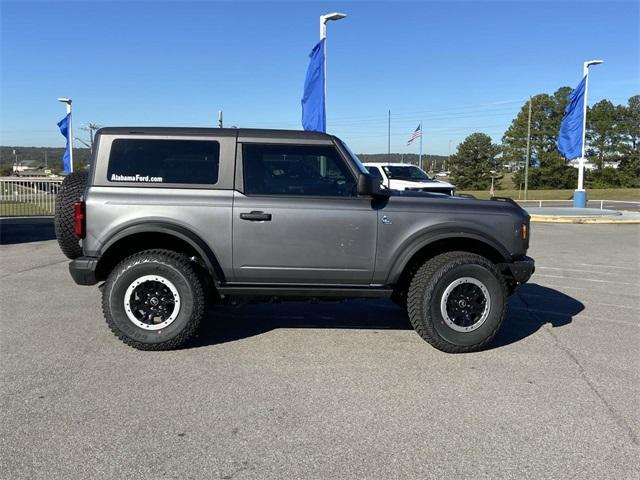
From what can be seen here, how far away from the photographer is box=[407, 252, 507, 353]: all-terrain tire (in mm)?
4785

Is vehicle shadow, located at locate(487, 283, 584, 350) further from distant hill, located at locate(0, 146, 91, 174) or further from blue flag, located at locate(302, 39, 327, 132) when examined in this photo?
distant hill, located at locate(0, 146, 91, 174)

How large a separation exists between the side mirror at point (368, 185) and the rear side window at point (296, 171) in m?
0.18

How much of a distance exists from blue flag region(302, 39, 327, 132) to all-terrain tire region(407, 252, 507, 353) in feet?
33.4

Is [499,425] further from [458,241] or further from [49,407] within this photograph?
[49,407]

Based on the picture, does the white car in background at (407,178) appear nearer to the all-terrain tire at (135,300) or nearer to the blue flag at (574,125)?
the blue flag at (574,125)

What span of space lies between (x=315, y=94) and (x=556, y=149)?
55083 millimetres

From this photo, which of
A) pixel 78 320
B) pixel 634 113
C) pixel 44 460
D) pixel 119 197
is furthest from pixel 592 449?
pixel 634 113

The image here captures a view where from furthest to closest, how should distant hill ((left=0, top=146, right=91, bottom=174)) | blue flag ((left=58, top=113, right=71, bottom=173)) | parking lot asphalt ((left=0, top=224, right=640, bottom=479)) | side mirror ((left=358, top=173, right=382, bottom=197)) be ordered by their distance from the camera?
distant hill ((left=0, top=146, right=91, bottom=174)) < blue flag ((left=58, top=113, right=71, bottom=173)) < side mirror ((left=358, top=173, right=382, bottom=197)) < parking lot asphalt ((left=0, top=224, right=640, bottom=479))

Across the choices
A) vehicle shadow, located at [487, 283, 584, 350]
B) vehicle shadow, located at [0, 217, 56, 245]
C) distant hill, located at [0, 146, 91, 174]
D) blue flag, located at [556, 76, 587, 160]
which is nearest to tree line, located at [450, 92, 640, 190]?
blue flag, located at [556, 76, 587, 160]

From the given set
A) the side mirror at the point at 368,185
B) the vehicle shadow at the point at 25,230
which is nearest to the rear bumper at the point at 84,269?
the side mirror at the point at 368,185

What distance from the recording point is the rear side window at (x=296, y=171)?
4852mm

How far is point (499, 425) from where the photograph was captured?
3.45 meters

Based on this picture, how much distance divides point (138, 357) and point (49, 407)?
41.5 inches

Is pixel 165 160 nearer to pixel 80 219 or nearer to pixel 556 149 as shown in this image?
pixel 80 219
